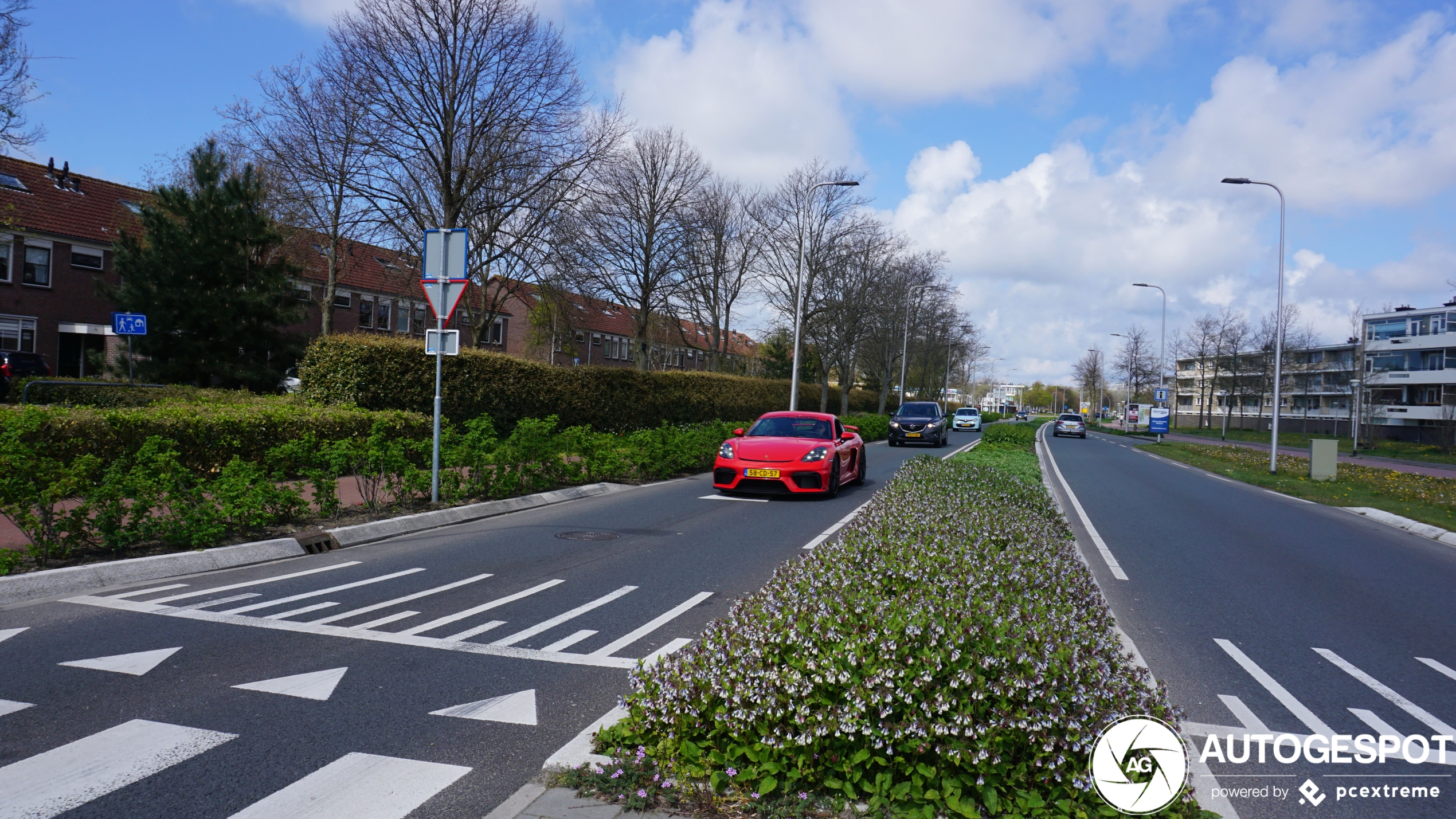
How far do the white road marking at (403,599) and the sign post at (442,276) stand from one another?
3881 mm

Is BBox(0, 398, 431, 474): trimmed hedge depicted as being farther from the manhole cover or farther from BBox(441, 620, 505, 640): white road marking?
BBox(441, 620, 505, 640): white road marking

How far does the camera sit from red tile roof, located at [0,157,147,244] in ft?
110

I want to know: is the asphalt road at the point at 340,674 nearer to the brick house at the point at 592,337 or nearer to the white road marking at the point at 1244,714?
the white road marking at the point at 1244,714

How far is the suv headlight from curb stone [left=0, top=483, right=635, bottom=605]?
5.14m

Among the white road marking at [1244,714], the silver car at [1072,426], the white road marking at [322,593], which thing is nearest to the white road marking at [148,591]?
the white road marking at [322,593]

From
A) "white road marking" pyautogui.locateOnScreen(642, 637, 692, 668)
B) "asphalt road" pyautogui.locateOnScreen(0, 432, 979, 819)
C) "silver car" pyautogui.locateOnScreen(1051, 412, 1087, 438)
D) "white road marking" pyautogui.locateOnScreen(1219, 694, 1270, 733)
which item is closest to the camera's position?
"asphalt road" pyautogui.locateOnScreen(0, 432, 979, 819)

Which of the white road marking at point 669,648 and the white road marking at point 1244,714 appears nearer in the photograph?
the white road marking at point 1244,714

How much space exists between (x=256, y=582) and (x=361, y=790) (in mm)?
4390

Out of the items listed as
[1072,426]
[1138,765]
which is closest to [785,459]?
[1138,765]

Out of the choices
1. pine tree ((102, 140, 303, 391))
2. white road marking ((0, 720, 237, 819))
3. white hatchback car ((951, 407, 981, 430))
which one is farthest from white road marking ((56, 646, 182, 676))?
white hatchback car ((951, 407, 981, 430))

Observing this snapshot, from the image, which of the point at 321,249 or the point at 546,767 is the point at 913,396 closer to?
the point at 321,249

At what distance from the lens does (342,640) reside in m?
5.33

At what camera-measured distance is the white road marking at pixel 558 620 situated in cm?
550

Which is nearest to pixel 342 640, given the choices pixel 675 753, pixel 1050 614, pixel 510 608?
pixel 510 608
